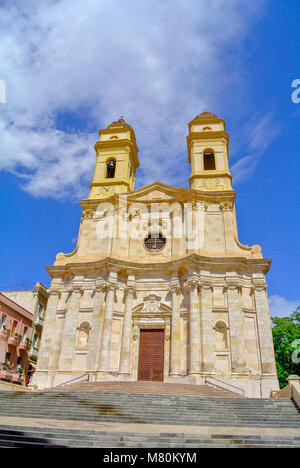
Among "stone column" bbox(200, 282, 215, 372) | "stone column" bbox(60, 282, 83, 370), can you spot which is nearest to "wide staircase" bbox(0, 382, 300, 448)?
"stone column" bbox(200, 282, 215, 372)

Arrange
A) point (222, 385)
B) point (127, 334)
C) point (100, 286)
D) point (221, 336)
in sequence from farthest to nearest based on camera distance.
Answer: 1. point (100, 286)
2. point (127, 334)
3. point (221, 336)
4. point (222, 385)

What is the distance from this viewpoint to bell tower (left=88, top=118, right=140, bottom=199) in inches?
1123

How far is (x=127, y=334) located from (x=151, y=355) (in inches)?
80.3

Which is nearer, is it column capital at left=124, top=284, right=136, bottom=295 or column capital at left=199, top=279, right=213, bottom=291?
column capital at left=199, top=279, right=213, bottom=291

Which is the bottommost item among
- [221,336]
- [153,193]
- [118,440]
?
[118,440]

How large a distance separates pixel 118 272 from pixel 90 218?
5.59 meters

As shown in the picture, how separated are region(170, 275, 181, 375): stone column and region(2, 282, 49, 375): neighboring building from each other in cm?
1688

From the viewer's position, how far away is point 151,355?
875 inches

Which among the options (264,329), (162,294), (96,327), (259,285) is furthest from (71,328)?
(259,285)

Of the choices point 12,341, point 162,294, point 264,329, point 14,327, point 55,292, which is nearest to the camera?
point 264,329

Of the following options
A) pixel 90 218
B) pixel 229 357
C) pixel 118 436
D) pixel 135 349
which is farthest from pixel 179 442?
pixel 90 218

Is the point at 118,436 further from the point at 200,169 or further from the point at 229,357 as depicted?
the point at 200,169

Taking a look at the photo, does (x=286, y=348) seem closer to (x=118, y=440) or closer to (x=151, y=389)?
(x=151, y=389)

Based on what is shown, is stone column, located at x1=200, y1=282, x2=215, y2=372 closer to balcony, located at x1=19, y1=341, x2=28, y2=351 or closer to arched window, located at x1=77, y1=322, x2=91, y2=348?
arched window, located at x1=77, y1=322, x2=91, y2=348
